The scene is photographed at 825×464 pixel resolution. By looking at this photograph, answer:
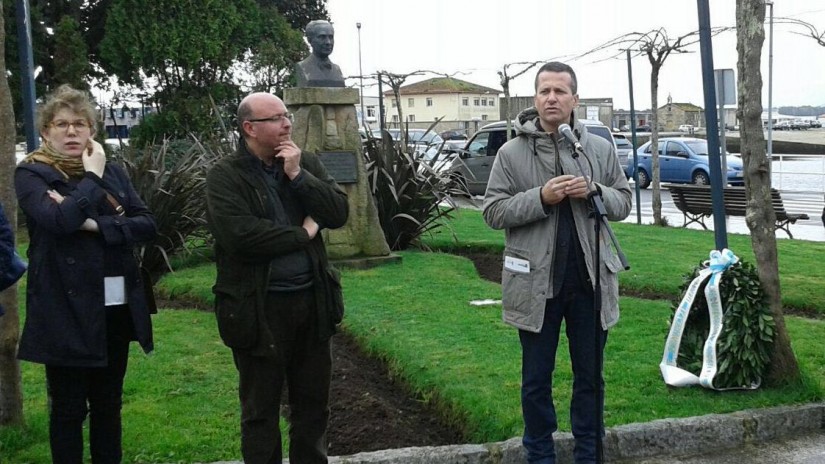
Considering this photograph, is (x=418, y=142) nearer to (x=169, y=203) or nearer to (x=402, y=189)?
(x=402, y=189)

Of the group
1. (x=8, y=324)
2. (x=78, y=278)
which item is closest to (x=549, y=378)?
(x=78, y=278)

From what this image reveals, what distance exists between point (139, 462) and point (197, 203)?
5.81 m

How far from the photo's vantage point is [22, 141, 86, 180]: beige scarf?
12.5 feet

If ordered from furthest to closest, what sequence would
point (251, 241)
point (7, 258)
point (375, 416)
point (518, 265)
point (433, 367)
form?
1. point (433, 367)
2. point (375, 416)
3. point (518, 265)
4. point (251, 241)
5. point (7, 258)

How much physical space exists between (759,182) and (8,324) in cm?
416

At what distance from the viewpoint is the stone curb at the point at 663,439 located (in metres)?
4.24

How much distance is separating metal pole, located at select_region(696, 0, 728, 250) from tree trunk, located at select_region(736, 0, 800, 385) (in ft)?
0.97

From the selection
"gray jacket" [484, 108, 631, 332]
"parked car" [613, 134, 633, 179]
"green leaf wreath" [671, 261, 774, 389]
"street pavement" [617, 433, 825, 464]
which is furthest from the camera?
"parked car" [613, 134, 633, 179]

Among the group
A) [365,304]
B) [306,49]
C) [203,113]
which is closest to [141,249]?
[365,304]

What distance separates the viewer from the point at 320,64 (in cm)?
945

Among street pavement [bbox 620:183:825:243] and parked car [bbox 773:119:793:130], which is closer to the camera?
street pavement [bbox 620:183:825:243]

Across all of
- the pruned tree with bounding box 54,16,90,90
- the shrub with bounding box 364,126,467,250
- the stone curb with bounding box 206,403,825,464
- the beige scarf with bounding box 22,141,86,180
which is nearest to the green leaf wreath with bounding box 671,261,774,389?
the stone curb with bounding box 206,403,825,464

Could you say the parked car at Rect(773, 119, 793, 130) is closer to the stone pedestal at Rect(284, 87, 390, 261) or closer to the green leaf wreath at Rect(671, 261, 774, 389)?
the stone pedestal at Rect(284, 87, 390, 261)

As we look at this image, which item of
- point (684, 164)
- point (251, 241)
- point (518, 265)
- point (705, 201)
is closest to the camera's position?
point (251, 241)
